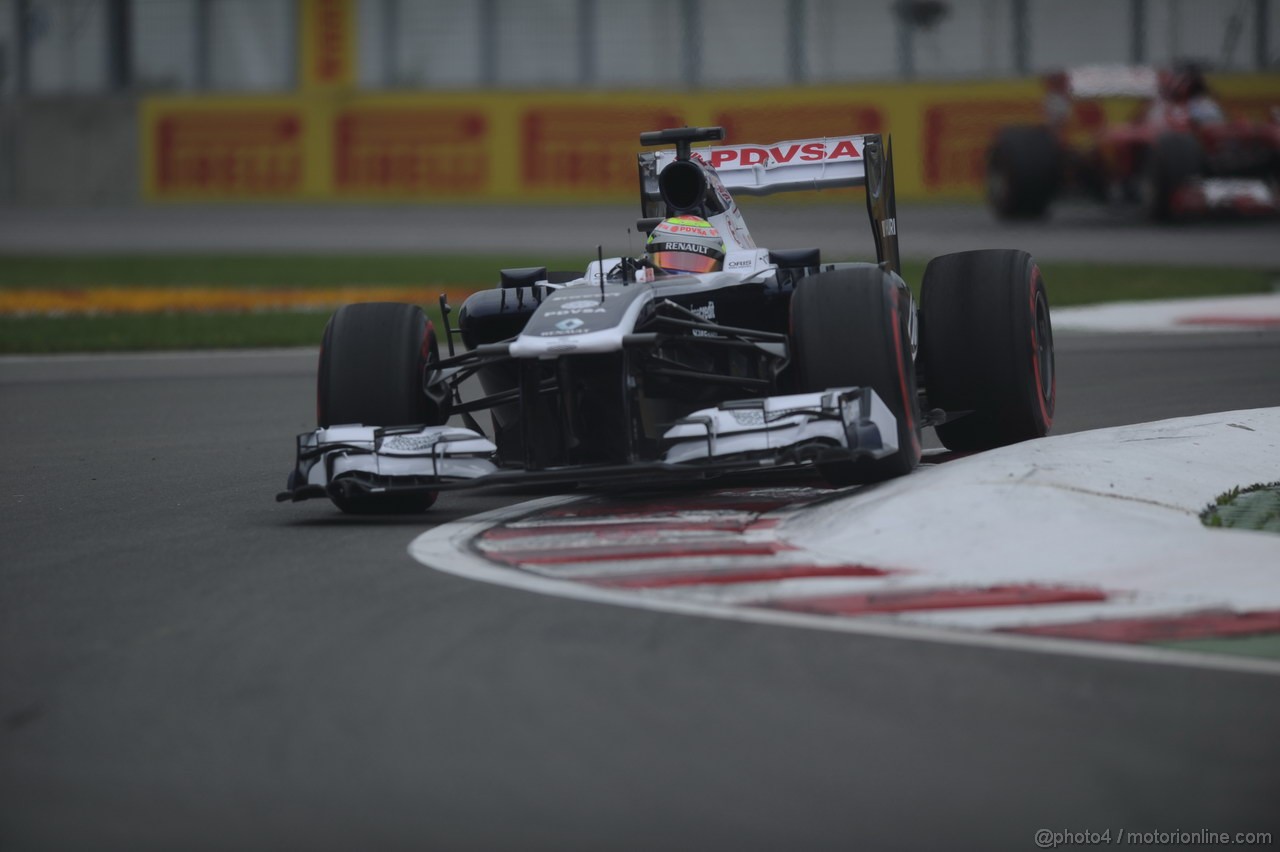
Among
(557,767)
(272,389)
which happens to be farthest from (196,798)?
(272,389)

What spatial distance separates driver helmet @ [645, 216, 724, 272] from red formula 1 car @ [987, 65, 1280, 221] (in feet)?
57.3

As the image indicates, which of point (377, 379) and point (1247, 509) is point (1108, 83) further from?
point (1247, 509)

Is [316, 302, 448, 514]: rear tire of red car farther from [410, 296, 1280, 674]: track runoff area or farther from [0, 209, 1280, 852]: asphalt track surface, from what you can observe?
[0, 209, 1280, 852]: asphalt track surface

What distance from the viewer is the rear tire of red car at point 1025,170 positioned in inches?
1023

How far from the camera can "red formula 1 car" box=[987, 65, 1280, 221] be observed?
82.2ft

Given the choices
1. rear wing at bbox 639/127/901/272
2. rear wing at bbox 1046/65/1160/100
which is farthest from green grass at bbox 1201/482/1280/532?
rear wing at bbox 1046/65/1160/100

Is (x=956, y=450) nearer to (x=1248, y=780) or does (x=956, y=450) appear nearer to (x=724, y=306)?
(x=724, y=306)

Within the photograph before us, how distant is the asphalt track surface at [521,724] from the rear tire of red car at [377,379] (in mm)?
948

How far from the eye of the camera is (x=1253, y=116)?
3061cm

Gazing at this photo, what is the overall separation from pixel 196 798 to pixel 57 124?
35.7 m

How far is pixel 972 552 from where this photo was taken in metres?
6.09

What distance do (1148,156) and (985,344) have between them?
1825 centimetres

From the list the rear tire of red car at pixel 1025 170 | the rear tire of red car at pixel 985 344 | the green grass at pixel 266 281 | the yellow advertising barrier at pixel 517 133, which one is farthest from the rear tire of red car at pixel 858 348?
the yellow advertising barrier at pixel 517 133

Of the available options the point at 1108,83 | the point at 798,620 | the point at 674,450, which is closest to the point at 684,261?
the point at 674,450
